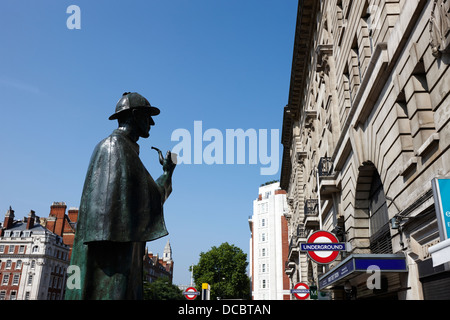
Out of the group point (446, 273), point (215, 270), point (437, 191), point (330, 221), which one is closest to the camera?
point (437, 191)

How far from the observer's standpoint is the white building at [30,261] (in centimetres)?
7950

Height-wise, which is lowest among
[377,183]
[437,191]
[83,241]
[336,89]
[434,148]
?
[83,241]

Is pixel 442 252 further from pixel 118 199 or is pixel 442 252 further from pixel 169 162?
pixel 118 199

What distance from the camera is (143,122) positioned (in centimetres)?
472

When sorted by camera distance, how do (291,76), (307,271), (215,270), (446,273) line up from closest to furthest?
1. (446,273)
2. (307,271)
3. (291,76)
4. (215,270)

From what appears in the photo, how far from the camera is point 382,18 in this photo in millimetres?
13453

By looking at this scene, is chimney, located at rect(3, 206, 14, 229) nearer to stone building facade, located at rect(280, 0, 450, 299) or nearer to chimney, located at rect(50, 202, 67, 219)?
chimney, located at rect(50, 202, 67, 219)

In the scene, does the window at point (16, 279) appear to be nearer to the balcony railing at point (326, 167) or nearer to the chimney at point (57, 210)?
the chimney at point (57, 210)

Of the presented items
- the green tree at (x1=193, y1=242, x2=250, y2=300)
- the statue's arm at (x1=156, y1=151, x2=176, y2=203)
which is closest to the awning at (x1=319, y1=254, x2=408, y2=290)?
the statue's arm at (x1=156, y1=151, x2=176, y2=203)

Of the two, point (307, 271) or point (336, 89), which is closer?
point (336, 89)

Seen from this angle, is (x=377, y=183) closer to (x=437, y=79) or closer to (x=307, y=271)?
(x=437, y=79)

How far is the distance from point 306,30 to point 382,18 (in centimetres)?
1846

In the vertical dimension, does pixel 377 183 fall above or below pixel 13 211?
below

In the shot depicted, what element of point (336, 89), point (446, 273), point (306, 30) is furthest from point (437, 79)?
point (306, 30)
